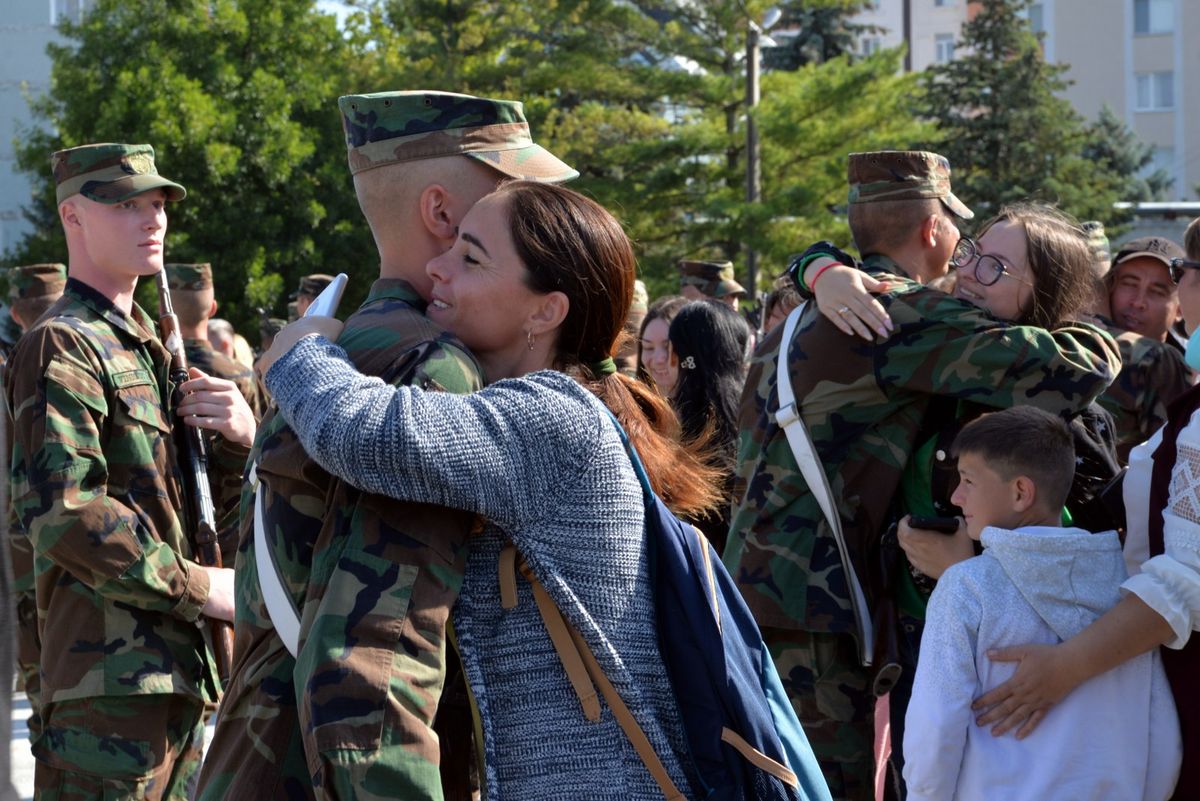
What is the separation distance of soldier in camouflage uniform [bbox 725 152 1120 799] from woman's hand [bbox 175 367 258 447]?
5.40ft

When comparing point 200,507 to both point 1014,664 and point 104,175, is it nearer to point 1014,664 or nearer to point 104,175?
point 104,175

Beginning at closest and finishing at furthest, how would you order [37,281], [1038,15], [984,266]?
[984,266]
[37,281]
[1038,15]

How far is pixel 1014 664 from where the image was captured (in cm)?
368

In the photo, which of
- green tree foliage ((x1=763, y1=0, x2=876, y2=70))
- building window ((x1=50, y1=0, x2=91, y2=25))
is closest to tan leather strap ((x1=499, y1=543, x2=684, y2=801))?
building window ((x1=50, y1=0, x2=91, y2=25))

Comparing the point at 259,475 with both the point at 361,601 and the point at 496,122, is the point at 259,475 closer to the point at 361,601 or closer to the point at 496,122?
the point at 361,601

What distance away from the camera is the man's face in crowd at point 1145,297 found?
21.2ft

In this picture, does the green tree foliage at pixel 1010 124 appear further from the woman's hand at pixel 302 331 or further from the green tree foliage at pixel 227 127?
Answer: the woman's hand at pixel 302 331

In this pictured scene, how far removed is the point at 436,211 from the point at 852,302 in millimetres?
1757

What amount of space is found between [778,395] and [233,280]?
25643 millimetres

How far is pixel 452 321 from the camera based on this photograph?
97.0 inches

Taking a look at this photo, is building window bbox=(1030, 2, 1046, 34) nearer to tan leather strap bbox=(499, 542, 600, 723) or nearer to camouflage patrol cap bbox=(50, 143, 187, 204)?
camouflage patrol cap bbox=(50, 143, 187, 204)

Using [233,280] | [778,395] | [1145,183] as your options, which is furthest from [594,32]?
[778,395]

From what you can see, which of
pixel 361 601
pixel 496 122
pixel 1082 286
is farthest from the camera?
pixel 1082 286

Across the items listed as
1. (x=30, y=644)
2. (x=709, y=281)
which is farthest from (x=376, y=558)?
(x=709, y=281)
